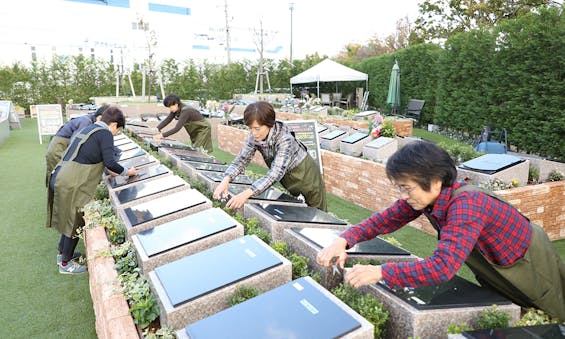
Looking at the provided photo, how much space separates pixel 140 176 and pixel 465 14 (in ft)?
68.4

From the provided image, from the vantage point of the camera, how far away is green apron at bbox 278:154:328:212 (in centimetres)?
361

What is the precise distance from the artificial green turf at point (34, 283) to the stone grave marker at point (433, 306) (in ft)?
7.86

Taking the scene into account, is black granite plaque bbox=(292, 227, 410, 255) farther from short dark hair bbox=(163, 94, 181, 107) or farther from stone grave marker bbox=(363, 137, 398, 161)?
short dark hair bbox=(163, 94, 181, 107)

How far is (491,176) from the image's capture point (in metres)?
4.57

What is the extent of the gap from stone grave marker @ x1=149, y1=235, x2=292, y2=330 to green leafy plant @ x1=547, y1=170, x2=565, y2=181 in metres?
4.19

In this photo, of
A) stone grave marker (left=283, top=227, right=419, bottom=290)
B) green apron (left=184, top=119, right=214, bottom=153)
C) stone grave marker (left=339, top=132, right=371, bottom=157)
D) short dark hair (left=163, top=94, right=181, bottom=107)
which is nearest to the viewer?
stone grave marker (left=283, top=227, right=419, bottom=290)

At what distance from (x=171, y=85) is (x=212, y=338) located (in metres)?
23.3

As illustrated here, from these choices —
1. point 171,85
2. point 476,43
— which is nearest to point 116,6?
point 171,85

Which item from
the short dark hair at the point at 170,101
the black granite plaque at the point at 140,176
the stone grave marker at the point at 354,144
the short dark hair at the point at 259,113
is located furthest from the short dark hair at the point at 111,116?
the stone grave marker at the point at 354,144

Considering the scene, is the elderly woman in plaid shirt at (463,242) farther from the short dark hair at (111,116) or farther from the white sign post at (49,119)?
the white sign post at (49,119)

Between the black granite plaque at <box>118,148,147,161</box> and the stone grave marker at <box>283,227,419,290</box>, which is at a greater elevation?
the black granite plaque at <box>118,148,147,161</box>

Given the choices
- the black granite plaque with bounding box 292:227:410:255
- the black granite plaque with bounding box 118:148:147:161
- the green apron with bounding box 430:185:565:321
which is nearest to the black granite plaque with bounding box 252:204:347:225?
the black granite plaque with bounding box 292:227:410:255

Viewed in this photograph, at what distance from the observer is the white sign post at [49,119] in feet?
39.4

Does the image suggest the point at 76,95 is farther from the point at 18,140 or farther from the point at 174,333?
the point at 174,333
